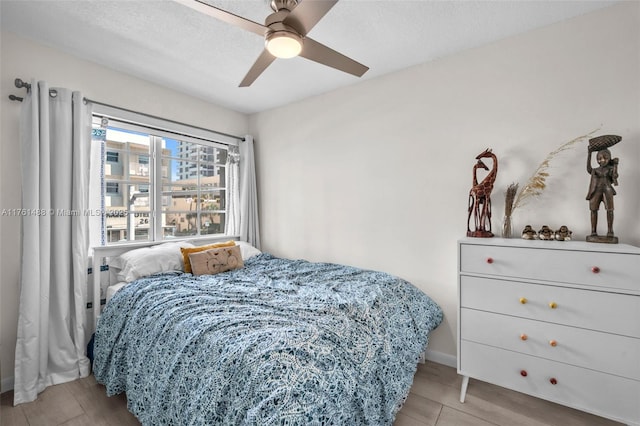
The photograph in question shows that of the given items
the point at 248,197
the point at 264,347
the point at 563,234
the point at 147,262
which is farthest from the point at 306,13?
the point at 248,197

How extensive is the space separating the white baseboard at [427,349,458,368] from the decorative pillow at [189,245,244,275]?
1826 millimetres

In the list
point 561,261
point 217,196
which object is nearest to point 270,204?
point 217,196

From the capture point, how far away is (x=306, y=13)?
1292 millimetres

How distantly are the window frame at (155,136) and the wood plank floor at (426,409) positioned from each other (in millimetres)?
1152

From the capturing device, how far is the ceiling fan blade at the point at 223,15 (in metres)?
1.25

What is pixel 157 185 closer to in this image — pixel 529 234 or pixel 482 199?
pixel 482 199

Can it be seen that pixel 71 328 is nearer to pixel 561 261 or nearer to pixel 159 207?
pixel 159 207

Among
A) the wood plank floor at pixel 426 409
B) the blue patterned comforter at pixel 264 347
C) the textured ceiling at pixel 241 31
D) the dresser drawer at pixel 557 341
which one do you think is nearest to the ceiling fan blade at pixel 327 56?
the textured ceiling at pixel 241 31

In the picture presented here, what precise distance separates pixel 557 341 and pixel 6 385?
353 cm

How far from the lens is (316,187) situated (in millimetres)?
3139

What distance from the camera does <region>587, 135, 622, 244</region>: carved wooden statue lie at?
163cm

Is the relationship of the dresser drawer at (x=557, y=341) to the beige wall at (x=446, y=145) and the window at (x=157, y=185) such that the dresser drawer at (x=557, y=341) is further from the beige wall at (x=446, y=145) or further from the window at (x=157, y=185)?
the window at (x=157, y=185)

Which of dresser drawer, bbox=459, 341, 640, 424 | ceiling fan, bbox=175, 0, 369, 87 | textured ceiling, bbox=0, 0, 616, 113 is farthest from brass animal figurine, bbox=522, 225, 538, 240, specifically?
ceiling fan, bbox=175, 0, 369, 87

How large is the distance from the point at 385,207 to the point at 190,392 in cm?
199
